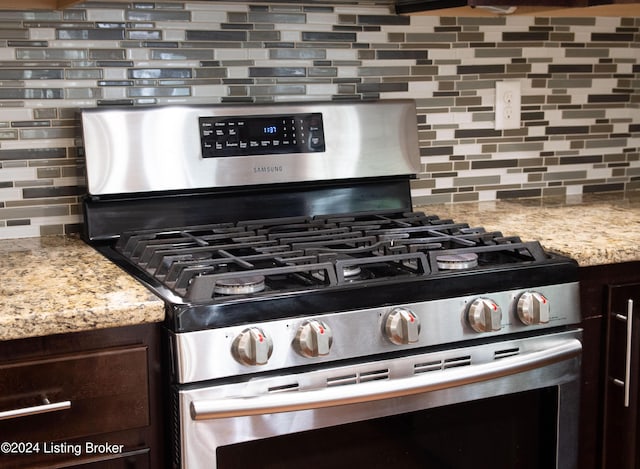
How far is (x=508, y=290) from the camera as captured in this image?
5.45ft

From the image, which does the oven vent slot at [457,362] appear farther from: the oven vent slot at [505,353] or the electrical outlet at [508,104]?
the electrical outlet at [508,104]

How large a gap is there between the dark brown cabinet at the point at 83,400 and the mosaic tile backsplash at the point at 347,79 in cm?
65

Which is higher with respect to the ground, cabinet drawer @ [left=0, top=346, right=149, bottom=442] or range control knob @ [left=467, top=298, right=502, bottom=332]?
range control knob @ [left=467, top=298, right=502, bottom=332]

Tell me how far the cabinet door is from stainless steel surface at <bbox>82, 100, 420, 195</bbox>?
0.63 meters

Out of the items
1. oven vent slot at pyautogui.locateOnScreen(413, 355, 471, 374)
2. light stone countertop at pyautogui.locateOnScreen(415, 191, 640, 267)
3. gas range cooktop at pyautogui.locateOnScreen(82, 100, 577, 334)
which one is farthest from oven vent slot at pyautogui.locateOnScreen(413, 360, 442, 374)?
light stone countertop at pyautogui.locateOnScreen(415, 191, 640, 267)

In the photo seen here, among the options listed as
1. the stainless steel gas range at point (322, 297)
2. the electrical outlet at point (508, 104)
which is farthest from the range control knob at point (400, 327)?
the electrical outlet at point (508, 104)

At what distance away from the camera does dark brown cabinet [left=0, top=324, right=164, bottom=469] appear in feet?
4.51

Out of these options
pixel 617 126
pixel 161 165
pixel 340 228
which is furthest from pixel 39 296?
pixel 617 126

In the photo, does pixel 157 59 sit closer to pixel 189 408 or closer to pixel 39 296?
pixel 39 296

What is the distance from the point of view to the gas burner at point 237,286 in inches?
58.1

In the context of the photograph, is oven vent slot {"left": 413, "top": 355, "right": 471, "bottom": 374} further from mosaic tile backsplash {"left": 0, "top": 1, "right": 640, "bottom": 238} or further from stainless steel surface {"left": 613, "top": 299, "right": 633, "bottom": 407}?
mosaic tile backsplash {"left": 0, "top": 1, "right": 640, "bottom": 238}

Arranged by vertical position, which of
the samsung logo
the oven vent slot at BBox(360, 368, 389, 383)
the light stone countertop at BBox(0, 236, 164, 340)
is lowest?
the oven vent slot at BBox(360, 368, 389, 383)

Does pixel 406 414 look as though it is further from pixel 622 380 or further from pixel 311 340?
pixel 622 380

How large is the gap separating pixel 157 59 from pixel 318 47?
0.41 meters
